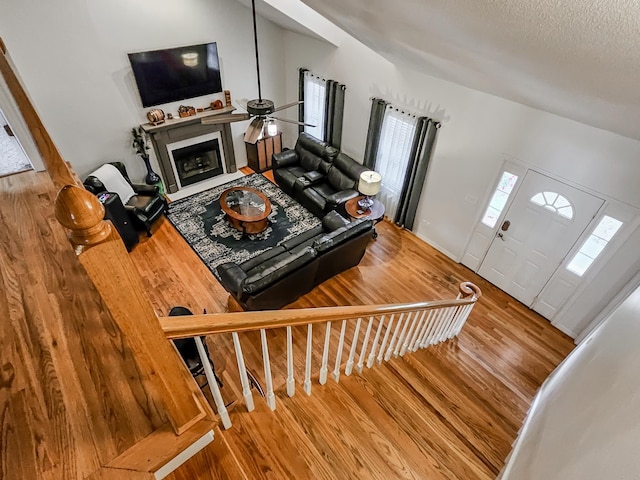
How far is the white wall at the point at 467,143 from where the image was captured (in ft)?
12.0

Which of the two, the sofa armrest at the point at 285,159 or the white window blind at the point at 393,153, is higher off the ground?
the white window blind at the point at 393,153

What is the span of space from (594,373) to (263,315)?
5.99 ft

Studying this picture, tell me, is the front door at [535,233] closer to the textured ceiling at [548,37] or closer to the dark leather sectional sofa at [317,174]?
the textured ceiling at [548,37]

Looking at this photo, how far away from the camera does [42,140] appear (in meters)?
1.29

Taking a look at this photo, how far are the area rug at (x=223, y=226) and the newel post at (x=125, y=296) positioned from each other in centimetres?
407

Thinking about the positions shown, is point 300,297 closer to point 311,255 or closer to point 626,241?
point 311,255

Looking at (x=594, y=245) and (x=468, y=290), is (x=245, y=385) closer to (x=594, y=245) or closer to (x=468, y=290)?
(x=468, y=290)

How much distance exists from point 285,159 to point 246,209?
5.56 ft

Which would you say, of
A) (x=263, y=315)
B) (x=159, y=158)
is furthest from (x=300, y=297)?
(x=159, y=158)

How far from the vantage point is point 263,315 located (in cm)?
141

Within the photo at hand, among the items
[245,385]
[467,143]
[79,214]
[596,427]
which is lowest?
[467,143]

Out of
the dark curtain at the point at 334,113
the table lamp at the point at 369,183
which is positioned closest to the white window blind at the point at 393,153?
the table lamp at the point at 369,183

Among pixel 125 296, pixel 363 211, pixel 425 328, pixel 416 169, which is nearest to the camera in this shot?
pixel 125 296

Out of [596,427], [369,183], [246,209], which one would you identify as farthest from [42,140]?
[369,183]
